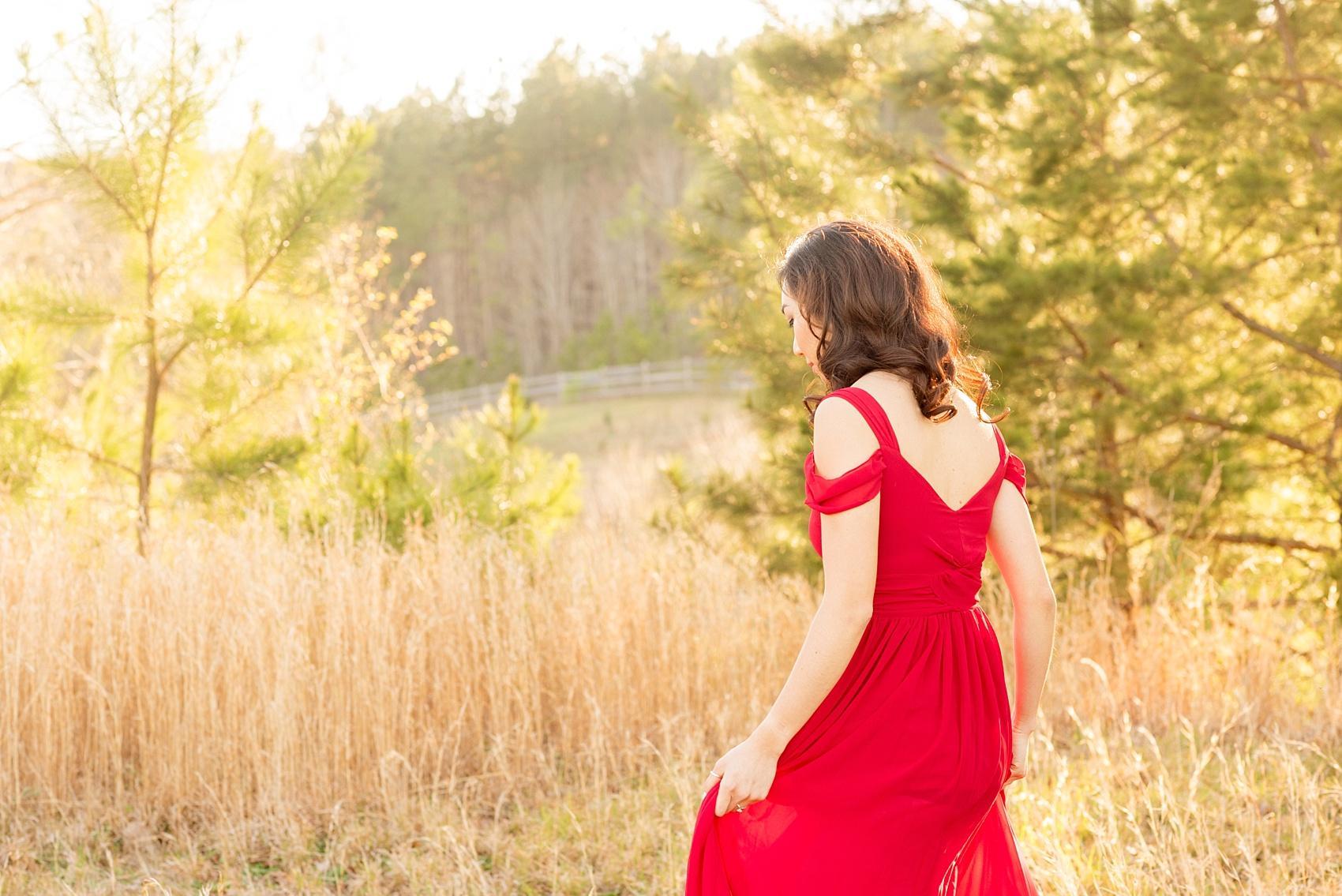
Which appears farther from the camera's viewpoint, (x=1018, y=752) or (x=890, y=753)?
(x=1018, y=752)

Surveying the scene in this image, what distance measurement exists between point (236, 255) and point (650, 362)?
24.0m

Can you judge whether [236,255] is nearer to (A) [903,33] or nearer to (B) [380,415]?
(B) [380,415]

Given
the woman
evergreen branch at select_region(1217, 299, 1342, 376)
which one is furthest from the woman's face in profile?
evergreen branch at select_region(1217, 299, 1342, 376)

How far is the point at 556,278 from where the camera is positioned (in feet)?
117

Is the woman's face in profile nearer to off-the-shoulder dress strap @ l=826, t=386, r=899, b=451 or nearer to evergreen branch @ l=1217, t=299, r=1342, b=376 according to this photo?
off-the-shoulder dress strap @ l=826, t=386, r=899, b=451

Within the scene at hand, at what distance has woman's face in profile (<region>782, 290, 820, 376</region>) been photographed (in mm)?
1831

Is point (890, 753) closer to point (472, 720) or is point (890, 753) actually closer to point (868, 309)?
point (868, 309)

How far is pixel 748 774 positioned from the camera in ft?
5.65

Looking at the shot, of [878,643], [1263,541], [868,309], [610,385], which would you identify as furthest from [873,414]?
[610,385]

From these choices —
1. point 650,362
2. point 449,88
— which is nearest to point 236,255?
point 650,362

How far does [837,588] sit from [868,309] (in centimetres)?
43

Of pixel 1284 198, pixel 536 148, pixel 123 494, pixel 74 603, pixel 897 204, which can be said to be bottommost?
pixel 74 603

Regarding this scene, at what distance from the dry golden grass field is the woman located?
1.19 metres

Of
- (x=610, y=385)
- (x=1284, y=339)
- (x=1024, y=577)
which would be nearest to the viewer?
(x=1024, y=577)
